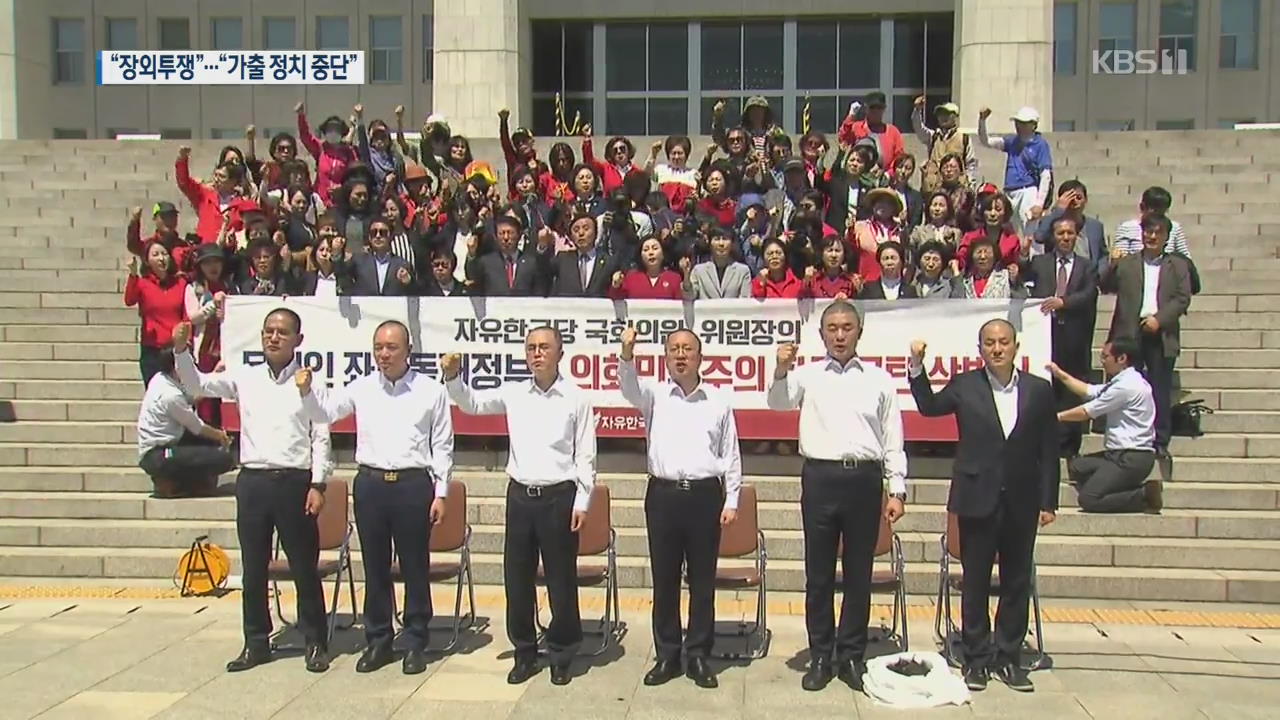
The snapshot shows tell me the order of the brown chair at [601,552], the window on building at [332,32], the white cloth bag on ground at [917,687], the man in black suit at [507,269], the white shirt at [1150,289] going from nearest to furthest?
the white cloth bag on ground at [917,687] < the brown chair at [601,552] < the white shirt at [1150,289] < the man in black suit at [507,269] < the window on building at [332,32]

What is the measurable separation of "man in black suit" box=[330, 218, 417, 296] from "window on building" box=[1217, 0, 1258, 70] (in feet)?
98.1

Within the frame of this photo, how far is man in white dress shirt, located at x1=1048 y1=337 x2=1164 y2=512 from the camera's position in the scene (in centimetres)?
798

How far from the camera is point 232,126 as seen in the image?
32.5 meters

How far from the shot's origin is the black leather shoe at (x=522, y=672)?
6012mm

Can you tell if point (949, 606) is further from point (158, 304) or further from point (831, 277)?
point (158, 304)

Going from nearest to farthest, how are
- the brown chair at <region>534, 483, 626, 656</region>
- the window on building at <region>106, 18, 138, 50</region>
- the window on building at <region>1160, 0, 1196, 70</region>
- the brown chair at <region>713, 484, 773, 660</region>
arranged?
the brown chair at <region>713, 484, 773, 660</region> < the brown chair at <region>534, 483, 626, 656</region> < the window on building at <region>1160, 0, 1196, 70</region> < the window on building at <region>106, 18, 138, 50</region>

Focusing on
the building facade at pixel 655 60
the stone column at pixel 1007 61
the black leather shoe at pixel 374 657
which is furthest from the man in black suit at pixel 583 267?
the stone column at pixel 1007 61

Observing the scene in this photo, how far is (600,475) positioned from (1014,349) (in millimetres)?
4094

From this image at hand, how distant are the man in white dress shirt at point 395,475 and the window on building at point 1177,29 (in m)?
31.3

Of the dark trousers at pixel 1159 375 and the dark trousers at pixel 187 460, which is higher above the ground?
the dark trousers at pixel 1159 375

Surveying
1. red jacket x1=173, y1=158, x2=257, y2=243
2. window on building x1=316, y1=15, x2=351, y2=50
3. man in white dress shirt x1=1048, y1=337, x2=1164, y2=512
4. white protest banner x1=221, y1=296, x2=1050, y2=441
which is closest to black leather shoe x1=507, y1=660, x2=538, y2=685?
white protest banner x1=221, y1=296, x2=1050, y2=441

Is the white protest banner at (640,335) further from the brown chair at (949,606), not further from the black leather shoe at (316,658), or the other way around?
the black leather shoe at (316,658)

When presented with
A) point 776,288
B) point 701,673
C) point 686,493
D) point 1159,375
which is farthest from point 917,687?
point 1159,375

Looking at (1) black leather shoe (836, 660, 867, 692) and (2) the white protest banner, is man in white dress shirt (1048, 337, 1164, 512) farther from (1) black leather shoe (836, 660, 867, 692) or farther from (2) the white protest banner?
(1) black leather shoe (836, 660, 867, 692)
